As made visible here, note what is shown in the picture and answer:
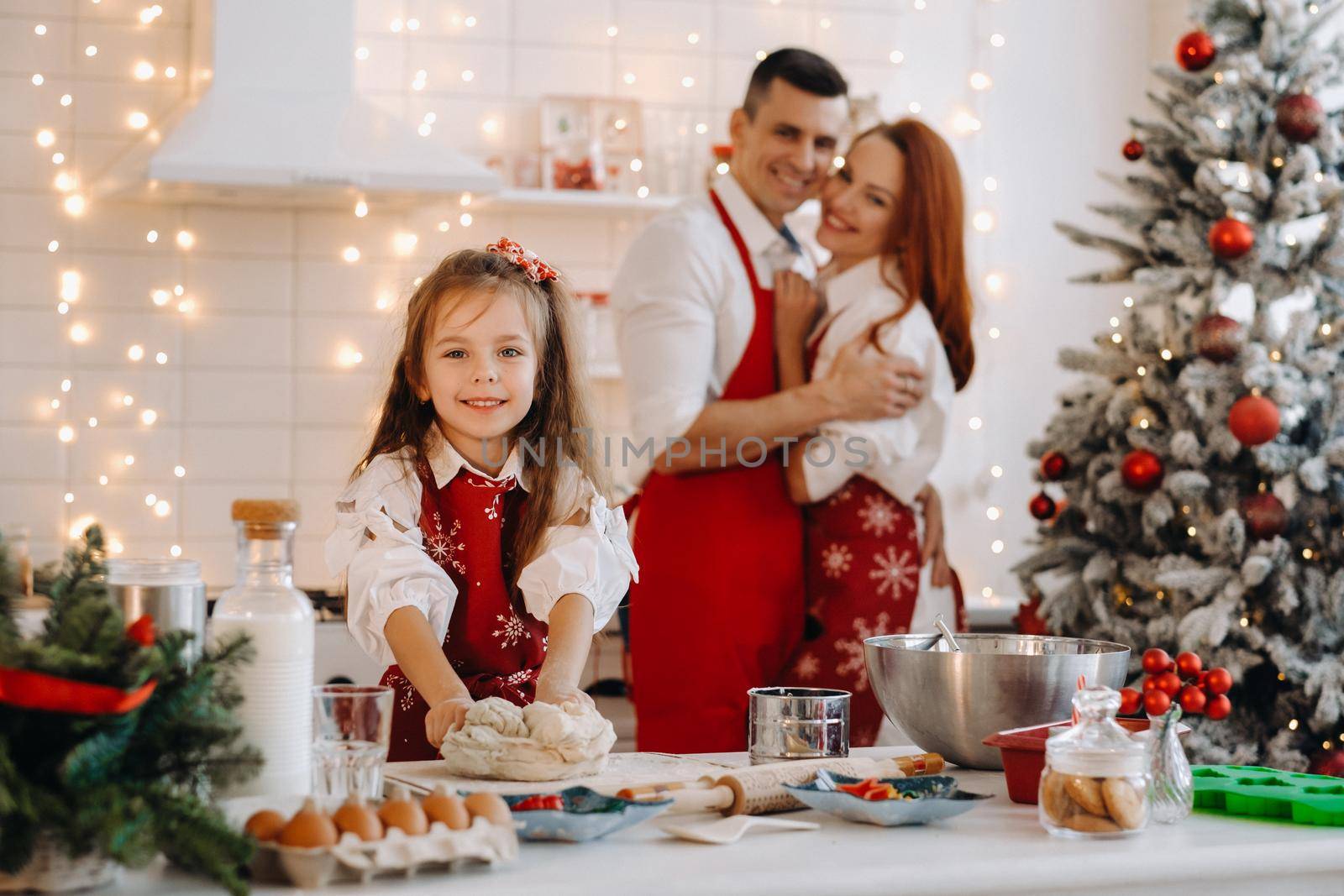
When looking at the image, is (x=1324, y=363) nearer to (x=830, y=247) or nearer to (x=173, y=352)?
(x=830, y=247)

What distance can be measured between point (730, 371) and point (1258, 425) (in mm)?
909

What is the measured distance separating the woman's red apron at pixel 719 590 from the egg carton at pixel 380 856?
1454 mm

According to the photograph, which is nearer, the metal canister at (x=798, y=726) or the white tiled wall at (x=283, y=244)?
the metal canister at (x=798, y=726)

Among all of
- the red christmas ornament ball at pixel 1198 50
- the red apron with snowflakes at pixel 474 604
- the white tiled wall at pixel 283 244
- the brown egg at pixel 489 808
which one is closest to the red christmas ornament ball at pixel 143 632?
the brown egg at pixel 489 808

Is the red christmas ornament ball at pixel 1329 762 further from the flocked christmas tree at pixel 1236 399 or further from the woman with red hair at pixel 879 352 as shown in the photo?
the woman with red hair at pixel 879 352

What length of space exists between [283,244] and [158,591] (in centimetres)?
252

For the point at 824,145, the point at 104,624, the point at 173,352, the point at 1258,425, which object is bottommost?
the point at 104,624

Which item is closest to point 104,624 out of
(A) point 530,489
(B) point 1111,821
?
(B) point 1111,821

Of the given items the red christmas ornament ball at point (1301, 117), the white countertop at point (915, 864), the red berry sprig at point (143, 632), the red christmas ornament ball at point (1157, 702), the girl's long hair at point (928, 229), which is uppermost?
the red christmas ornament ball at point (1301, 117)

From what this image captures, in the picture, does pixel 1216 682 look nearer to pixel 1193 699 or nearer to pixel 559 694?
pixel 1193 699

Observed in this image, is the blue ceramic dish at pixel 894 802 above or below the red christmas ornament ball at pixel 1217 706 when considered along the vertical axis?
below

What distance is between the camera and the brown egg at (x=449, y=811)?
0.93m

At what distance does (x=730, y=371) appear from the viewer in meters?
2.51

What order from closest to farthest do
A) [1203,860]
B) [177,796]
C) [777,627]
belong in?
[177,796] → [1203,860] → [777,627]
